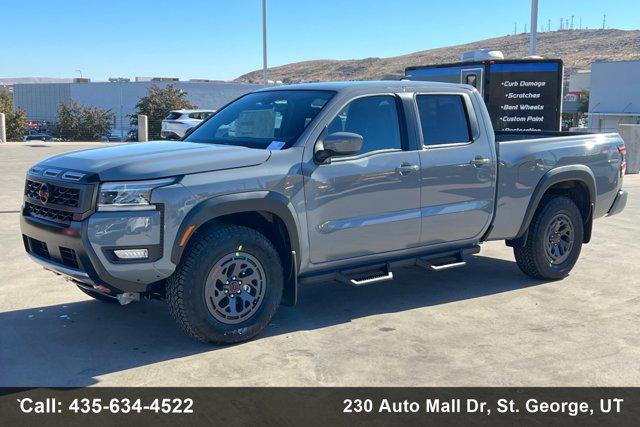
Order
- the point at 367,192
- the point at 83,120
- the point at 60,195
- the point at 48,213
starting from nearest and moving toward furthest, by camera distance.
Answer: the point at 60,195 → the point at 48,213 → the point at 367,192 → the point at 83,120

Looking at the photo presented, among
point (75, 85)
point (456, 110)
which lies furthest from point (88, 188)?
point (75, 85)

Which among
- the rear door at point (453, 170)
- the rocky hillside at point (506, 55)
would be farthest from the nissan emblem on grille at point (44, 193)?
the rocky hillside at point (506, 55)

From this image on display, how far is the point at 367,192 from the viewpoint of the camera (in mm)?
5594

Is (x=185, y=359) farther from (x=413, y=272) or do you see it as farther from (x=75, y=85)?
(x=75, y=85)

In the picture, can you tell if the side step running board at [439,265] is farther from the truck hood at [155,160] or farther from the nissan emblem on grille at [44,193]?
the nissan emblem on grille at [44,193]

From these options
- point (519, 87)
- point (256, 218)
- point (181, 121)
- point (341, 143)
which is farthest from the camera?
point (181, 121)

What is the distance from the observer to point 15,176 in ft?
51.2

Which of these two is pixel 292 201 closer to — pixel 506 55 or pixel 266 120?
pixel 266 120

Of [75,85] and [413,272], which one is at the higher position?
[75,85]

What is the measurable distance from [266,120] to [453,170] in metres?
1.69

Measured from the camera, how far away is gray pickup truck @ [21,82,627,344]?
15.4ft

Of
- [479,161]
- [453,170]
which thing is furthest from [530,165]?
[453,170]

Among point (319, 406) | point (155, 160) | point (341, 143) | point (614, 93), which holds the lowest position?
point (319, 406)

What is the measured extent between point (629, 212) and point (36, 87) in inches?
3876
